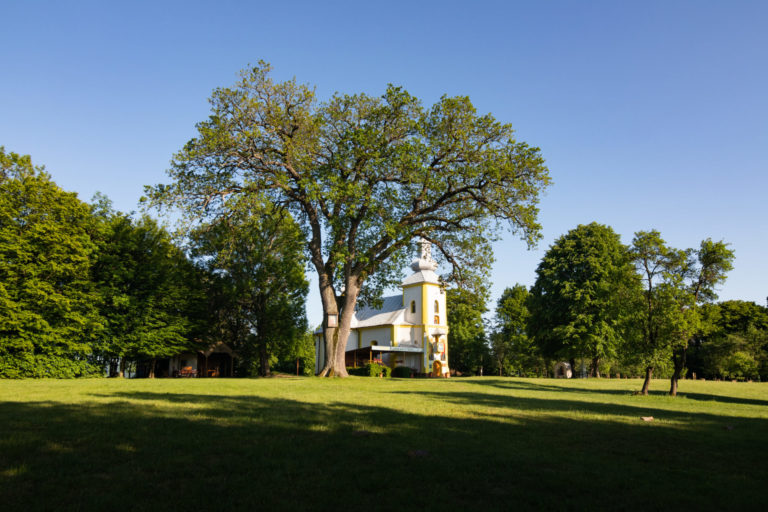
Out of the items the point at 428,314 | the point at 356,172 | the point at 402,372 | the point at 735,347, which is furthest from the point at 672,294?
the point at 735,347

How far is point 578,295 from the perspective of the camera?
40.4m

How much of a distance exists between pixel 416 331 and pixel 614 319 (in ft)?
71.0

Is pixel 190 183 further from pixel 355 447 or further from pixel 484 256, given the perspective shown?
A: pixel 355 447

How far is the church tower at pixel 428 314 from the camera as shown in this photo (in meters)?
53.8

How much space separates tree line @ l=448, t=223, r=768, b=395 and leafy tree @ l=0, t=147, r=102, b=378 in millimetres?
22047

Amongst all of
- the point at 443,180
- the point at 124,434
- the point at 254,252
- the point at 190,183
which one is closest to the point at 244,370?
the point at 254,252

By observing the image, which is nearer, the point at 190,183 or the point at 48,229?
the point at 190,183

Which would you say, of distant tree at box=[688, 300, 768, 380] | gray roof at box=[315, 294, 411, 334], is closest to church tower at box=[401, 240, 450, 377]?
gray roof at box=[315, 294, 411, 334]

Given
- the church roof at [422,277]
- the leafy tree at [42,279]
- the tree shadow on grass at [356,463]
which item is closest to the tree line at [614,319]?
the church roof at [422,277]

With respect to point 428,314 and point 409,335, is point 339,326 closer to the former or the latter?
point 409,335

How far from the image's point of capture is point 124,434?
665 centimetres

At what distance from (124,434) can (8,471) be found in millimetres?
1977

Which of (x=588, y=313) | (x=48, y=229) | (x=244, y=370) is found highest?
(x=48, y=229)

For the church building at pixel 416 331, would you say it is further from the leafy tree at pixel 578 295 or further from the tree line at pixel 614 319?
the leafy tree at pixel 578 295
